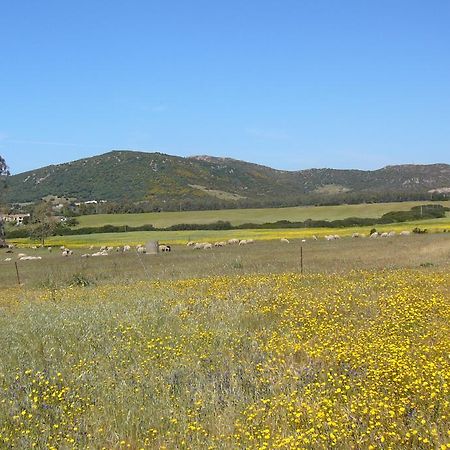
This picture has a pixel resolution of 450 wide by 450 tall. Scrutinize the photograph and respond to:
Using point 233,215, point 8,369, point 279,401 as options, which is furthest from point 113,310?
point 233,215

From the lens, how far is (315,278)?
61.9 ft

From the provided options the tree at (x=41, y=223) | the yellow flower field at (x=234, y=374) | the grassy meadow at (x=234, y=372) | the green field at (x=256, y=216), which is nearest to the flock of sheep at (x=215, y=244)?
the tree at (x=41, y=223)

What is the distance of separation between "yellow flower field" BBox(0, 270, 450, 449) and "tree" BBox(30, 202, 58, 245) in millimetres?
62831

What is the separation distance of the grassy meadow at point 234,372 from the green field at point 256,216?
79229 mm

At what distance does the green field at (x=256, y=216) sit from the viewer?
3698 inches

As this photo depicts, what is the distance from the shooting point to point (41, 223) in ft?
241

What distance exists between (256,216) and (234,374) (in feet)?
312

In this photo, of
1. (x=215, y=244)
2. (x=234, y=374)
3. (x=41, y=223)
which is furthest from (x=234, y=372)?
(x=41, y=223)

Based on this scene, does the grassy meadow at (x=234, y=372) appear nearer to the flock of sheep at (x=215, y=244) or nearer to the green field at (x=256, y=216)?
the flock of sheep at (x=215, y=244)

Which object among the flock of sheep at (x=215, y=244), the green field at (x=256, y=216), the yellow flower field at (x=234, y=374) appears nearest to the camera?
the yellow flower field at (x=234, y=374)

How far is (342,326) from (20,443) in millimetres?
6631

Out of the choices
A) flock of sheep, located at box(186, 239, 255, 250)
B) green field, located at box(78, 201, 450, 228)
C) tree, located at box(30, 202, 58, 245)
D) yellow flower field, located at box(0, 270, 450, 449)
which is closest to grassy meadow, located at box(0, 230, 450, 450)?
yellow flower field, located at box(0, 270, 450, 449)

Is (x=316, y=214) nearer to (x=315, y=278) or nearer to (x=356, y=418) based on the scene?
(x=315, y=278)

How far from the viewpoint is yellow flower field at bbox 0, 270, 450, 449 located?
20.7 ft
